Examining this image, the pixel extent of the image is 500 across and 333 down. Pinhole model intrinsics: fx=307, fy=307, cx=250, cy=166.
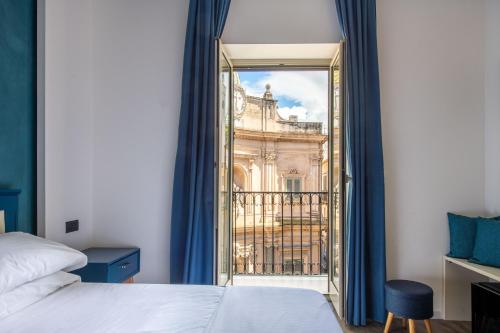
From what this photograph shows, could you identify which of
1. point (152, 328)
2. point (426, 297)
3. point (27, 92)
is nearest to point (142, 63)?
point (27, 92)

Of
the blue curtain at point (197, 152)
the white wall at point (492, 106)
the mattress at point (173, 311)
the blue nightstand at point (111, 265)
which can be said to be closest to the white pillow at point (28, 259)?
the mattress at point (173, 311)

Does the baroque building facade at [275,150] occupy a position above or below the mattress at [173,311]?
above

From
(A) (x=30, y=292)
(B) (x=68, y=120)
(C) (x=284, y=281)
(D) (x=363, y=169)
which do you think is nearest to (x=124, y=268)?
(A) (x=30, y=292)

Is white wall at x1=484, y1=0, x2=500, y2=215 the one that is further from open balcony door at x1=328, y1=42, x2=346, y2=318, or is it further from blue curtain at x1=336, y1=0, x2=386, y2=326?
open balcony door at x1=328, y1=42, x2=346, y2=318

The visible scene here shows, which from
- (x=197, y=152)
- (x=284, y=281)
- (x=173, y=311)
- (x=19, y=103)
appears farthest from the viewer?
(x=284, y=281)

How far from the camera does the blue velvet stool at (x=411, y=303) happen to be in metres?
2.16

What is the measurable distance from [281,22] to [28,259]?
2.51 meters

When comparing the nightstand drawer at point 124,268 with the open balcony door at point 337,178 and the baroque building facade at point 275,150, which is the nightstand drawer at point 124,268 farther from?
the baroque building facade at point 275,150

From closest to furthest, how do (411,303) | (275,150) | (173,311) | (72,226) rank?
1. (173,311)
2. (411,303)
3. (72,226)
4. (275,150)

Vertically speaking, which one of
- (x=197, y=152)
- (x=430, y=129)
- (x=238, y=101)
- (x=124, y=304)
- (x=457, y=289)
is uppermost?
(x=238, y=101)

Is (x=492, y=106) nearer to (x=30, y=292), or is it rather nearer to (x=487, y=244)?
(x=487, y=244)

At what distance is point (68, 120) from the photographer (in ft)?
8.14

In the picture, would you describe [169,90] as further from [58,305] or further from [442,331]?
[442,331]

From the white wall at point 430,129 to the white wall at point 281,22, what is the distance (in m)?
0.58
